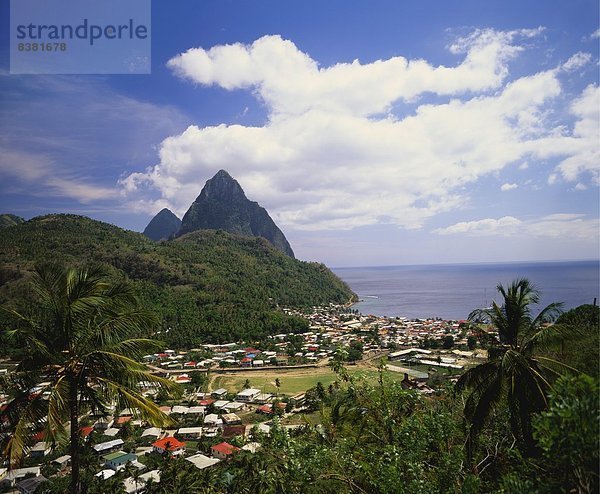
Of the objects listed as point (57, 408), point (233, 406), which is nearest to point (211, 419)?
point (233, 406)

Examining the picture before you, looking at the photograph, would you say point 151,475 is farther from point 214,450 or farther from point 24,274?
point 24,274

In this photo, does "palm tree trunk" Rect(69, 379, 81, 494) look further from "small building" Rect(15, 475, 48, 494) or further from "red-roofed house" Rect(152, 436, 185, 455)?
"red-roofed house" Rect(152, 436, 185, 455)

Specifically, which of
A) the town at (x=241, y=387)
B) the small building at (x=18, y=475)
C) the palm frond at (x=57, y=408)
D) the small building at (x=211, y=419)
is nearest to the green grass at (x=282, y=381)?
the town at (x=241, y=387)

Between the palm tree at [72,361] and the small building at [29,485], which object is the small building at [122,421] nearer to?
the small building at [29,485]

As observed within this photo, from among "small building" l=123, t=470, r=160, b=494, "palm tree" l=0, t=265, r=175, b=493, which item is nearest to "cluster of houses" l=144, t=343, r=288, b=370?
"small building" l=123, t=470, r=160, b=494

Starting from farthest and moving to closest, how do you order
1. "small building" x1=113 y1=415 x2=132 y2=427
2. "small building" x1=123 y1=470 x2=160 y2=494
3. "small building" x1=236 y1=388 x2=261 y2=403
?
"small building" x1=236 y1=388 x2=261 y2=403
"small building" x1=113 y1=415 x2=132 y2=427
"small building" x1=123 y1=470 x2=160 y2=494
